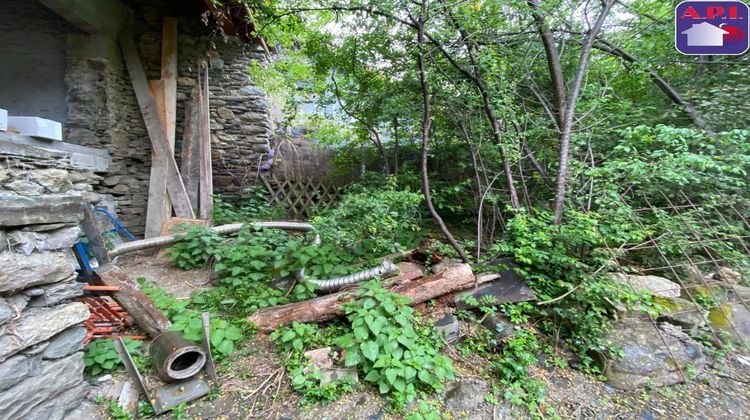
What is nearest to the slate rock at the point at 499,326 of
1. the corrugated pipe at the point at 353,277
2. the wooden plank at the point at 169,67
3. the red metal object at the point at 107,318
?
the corrugated pipe at the point at 353,277

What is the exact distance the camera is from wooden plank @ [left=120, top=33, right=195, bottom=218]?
12.9 feet

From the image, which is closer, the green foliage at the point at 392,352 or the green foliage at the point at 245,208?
the green foliage at the point at 392,352

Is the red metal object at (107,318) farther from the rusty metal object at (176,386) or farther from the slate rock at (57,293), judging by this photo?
the slate rock at (57,293)

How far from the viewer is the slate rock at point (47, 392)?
118 cm

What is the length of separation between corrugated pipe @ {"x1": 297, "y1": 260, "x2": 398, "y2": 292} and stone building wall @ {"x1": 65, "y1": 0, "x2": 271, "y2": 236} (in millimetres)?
2968

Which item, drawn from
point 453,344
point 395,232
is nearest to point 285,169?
point 395,232

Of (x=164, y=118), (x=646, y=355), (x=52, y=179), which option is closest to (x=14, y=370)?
(x=52, y=179)

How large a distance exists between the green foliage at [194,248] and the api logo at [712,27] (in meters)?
5.05

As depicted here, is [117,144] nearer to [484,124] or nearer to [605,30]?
[484,124]

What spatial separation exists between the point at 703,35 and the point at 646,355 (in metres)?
3.06

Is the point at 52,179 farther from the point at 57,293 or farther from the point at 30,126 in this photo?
the point at 30,126

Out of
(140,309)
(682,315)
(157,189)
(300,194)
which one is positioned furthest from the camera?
(300,194)

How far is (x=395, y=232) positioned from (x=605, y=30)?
3159 mm

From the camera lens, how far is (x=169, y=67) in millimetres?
4055
